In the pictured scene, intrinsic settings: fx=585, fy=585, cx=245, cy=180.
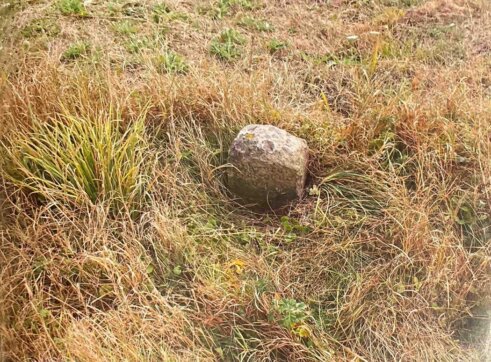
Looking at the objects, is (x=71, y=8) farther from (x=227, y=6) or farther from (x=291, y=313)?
(x=291, y=313)

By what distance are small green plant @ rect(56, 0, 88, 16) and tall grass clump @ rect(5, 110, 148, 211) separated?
1746mm

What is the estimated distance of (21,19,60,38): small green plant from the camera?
4.25 meters

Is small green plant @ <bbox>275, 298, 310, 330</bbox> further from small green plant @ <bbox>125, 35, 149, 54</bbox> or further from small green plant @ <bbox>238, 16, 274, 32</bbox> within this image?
small green plant @ <bbox>238, 16, 274, 32</bbox>

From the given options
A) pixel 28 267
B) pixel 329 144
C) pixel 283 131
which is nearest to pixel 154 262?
pixel 28 267

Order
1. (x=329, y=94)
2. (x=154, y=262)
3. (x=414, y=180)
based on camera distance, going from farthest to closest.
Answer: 1. (x=329, y=94)
2. (x=414, y=180)
3. (x=154, y=262)

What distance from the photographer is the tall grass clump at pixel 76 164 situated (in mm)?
2945

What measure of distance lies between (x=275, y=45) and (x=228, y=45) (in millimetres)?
373

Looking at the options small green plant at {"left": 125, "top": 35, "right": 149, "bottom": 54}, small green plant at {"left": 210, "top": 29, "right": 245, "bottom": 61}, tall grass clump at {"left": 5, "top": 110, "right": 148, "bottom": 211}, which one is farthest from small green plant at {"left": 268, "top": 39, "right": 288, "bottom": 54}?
tall grass clump at {"left": 5, "top": 110, "right": 148, "bottom": 211}

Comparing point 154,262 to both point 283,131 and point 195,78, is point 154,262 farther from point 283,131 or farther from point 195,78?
point 195,78

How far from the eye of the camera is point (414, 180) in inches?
129

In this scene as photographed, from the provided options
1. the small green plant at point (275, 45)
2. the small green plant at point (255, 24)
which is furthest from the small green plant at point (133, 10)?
the small green plant at point (275, 45)

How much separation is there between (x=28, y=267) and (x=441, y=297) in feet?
6.39

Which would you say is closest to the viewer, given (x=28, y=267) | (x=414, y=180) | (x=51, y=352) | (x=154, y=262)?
(x=51, y=352)

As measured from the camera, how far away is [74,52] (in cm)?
405
